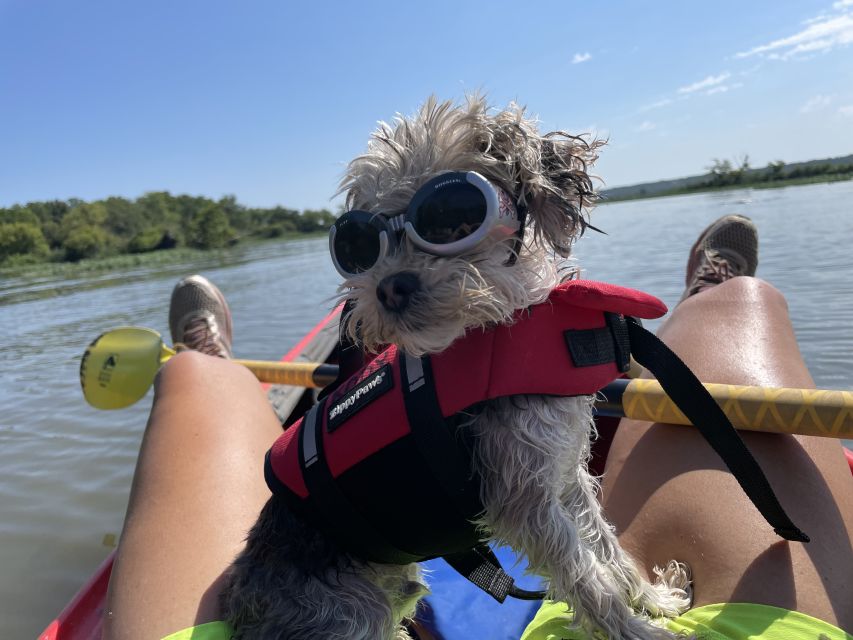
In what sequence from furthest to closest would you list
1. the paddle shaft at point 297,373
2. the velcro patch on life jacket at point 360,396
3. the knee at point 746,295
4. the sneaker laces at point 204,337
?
the sneaker laces at point 204,337 → the paddle shaft at point 297,373 → the knee at point 746,295 → the velcro patch on life jacket at point 360,396

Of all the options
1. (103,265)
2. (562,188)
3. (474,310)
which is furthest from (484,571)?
(103,265)

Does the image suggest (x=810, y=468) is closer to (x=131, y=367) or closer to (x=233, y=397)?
(x=233, y=397)

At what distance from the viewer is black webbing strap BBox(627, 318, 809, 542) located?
1.85 metres

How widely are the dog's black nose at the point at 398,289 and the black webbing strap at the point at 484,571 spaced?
1.26m

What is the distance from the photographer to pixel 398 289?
1.70 metres

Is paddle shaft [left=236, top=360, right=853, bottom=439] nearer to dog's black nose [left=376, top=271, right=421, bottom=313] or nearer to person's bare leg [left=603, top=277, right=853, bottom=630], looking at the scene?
person's bare leg [left=603, top=277, right=853, bottom=630]

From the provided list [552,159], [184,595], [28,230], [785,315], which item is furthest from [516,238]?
[28,230]

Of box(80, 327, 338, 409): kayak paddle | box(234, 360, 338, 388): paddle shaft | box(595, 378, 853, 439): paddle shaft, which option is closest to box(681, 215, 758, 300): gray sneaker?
box(595, 378, 853, 439): paddle shaft

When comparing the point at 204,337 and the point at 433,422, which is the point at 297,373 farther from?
the point at 433,422

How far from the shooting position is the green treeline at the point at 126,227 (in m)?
64.6

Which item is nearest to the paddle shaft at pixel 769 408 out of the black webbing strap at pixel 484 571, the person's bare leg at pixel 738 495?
the person's bare leg at pixel 738 495

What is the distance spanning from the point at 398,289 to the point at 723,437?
48.9 inches

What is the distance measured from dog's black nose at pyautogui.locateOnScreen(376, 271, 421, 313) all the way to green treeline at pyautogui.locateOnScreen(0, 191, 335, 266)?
53.0m

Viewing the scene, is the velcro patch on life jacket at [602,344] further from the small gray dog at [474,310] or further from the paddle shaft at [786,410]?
the paddle shaft at [786,410]
